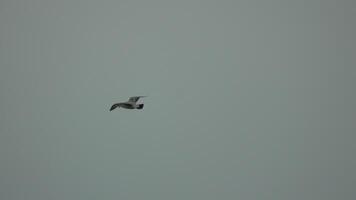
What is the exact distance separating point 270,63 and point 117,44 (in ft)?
2.01

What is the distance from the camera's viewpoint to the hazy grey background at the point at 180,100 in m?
1.47

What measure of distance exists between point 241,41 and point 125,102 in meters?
0.52

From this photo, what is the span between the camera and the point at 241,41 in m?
1.51

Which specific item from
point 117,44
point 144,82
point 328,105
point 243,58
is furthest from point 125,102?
point 328,105

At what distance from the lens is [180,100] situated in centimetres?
151

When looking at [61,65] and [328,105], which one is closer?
[328,105]

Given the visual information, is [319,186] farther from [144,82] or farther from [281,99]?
[144,82]

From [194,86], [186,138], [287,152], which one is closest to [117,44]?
[194,86]

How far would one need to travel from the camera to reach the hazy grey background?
147cm

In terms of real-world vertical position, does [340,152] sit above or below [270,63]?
below

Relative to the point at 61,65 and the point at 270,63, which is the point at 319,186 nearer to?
the point at 270,63

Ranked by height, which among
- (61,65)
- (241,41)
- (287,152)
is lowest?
(287,152)

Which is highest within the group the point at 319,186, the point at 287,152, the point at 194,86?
the point at 194,86

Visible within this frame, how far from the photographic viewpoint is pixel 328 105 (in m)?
1.46
